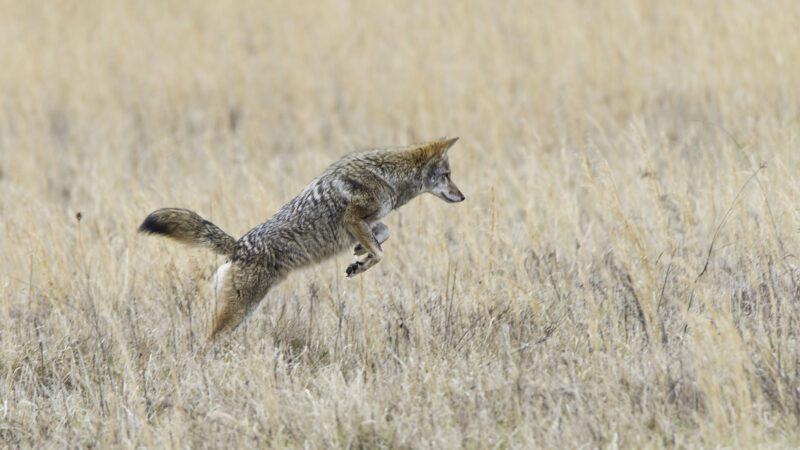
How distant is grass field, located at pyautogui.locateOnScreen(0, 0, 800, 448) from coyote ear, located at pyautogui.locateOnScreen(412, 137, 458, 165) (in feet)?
1.81

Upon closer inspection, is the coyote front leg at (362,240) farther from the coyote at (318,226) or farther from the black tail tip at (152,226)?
the black tail tip at (152,226)

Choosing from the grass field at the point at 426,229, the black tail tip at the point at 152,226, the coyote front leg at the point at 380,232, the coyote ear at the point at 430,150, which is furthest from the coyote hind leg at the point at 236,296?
the coyote ear at the point at 430,150

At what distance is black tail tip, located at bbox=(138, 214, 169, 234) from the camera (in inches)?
198

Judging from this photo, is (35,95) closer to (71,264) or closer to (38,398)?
(71,264)

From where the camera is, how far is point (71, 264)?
6.95 meters

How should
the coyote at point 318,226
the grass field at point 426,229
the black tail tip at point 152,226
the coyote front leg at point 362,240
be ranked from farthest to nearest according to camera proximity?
the coyote front leg at point 362,240 → the coyote at point 318,226 → the black tail tip at point 152,226 → the grass field at point 426,229

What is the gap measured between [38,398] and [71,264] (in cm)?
245

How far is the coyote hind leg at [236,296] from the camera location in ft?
16.8

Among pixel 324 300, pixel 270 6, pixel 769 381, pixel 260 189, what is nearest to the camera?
pixel 769 381

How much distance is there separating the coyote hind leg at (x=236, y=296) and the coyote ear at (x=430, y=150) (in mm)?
1335

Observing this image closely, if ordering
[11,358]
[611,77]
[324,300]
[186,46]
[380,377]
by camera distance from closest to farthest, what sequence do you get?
[380,377]
[11,358]
[324,300]
[611,77]
[186,46]

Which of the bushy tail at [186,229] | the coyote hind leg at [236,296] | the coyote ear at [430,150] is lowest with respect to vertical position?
the coyote hind leg at [236,296]

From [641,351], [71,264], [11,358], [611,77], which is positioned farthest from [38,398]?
[611,77]

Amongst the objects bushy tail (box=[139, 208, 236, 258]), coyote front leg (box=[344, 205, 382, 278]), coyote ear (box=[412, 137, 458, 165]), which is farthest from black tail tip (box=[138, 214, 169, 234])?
coyote ear (box=[412, 137, 458, 165])
